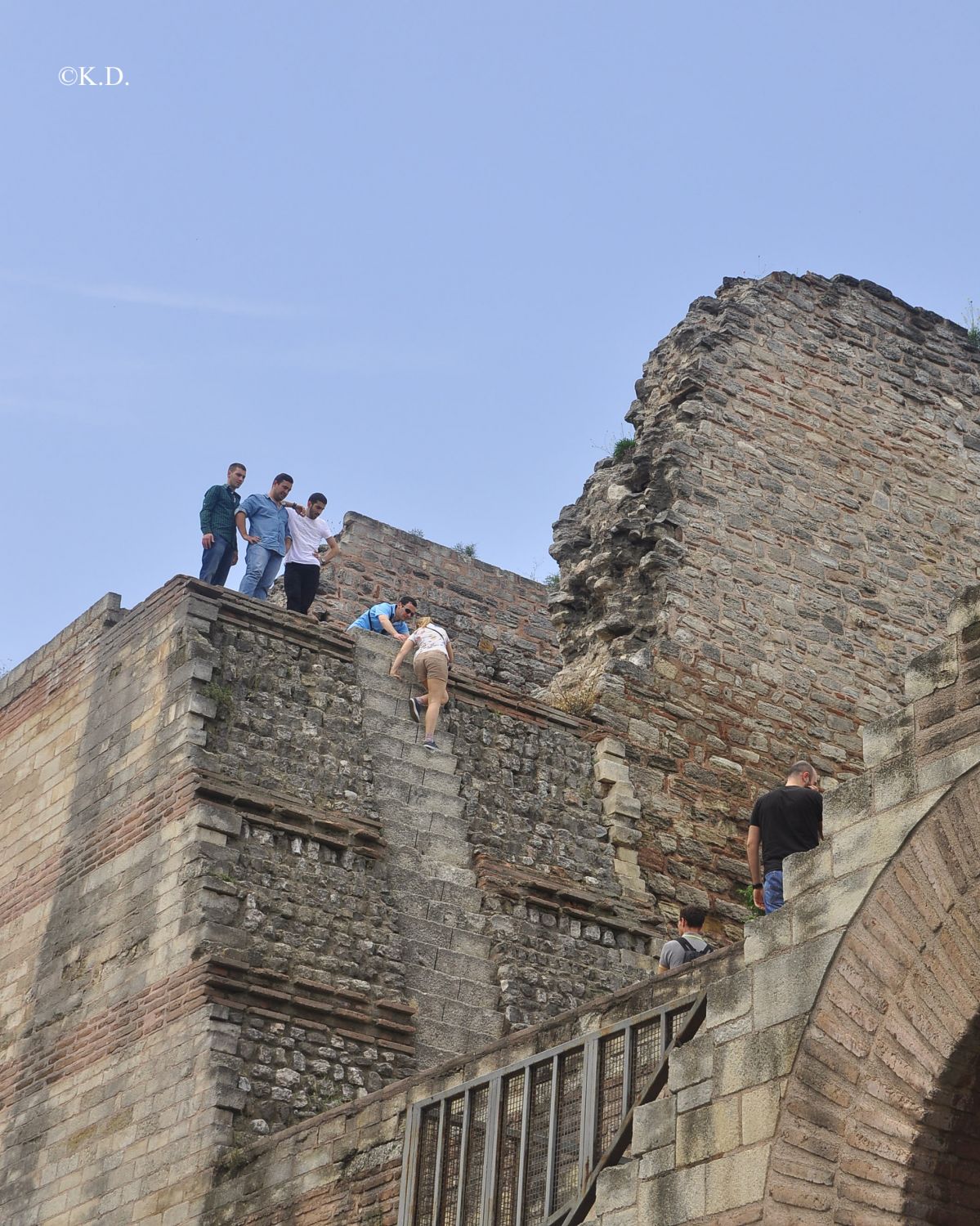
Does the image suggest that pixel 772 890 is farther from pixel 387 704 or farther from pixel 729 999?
pixel 387 704

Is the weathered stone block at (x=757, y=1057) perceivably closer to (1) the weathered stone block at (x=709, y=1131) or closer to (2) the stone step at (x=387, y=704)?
(1) the weathered stone block at (x=709, y=1131)

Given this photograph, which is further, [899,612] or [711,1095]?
[899,612]

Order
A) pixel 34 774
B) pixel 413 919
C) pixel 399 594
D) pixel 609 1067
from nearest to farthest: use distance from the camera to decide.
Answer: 1. pixel 609 1067
2. pixel 413 919
3. pixel 34 774
4. pixel 399 594

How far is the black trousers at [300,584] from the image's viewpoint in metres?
13.7

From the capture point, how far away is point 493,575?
1980 centimetres

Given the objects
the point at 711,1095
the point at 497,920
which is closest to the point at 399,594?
Result: the point at 497,920

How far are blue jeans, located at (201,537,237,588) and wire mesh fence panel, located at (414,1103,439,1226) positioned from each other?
550cm

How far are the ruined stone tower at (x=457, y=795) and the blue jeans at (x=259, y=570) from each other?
0.81 metres

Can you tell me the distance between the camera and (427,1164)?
856 cm

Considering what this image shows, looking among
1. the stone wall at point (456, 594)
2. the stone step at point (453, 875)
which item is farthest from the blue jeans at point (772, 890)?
the stone wall at point (456, 594)

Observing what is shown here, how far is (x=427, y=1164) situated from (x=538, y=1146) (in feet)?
2.55

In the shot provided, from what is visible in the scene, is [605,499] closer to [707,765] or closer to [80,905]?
[707,765]

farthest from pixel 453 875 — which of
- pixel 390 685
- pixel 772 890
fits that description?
pixel 772 890

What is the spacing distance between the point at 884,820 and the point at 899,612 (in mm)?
9673
